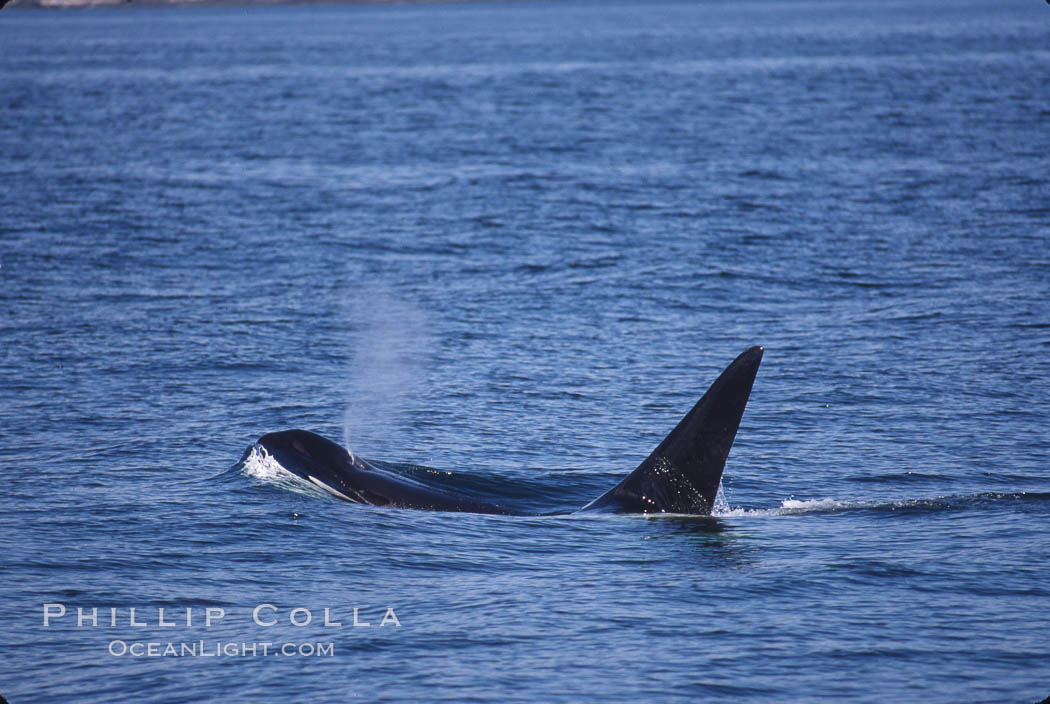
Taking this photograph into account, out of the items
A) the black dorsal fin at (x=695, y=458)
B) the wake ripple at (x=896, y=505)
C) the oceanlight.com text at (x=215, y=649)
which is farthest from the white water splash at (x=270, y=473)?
the wake ripple at (x=896, y=505)

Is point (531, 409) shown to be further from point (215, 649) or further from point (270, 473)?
point (215, 649)

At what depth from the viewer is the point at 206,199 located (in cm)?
4522

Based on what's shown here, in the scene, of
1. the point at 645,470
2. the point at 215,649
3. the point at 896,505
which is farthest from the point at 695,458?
the point at 215,649

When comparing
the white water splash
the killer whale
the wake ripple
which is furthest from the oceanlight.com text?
the wake ripple

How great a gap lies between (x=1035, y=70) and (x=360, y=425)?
7791cm

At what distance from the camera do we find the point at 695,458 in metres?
16.5

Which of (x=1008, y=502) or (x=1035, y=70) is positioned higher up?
(x=1035, y=70)

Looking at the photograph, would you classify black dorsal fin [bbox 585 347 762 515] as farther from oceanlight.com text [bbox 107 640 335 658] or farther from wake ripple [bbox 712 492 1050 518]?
oceanlight.com text [bbox 107 640 335 658]

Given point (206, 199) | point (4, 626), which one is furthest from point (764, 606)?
point (206, 199)

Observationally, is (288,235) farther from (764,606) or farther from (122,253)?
(764,606)

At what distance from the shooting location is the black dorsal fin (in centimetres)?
1602

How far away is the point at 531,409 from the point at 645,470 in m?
6.04

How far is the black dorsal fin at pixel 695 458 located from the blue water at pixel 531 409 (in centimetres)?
51

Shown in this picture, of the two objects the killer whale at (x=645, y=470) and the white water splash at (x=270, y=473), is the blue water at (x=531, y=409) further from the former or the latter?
the killer whale at (x=645, y=470)
